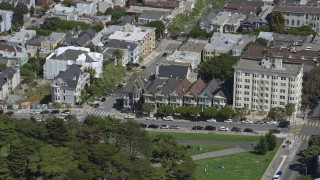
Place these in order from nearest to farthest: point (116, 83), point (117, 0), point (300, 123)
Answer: point (300, 123) → point (116, 83) → point (117, 0)

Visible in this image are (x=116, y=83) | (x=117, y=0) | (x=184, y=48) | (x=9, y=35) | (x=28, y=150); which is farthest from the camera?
(x=117, y=0)

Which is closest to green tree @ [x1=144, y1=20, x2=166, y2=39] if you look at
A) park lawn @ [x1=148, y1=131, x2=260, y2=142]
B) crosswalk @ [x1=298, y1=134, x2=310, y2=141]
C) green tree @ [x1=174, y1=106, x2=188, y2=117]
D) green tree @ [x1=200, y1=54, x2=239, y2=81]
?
green tree @ [x1=200, y1=54, x2=239, y2=81]

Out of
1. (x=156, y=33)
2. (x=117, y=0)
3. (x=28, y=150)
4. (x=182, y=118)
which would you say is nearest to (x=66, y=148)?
(x=28, y=150)

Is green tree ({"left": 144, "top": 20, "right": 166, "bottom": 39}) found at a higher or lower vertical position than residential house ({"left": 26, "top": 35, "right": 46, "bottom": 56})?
higher

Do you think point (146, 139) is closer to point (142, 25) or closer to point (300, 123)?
point (300, 123)

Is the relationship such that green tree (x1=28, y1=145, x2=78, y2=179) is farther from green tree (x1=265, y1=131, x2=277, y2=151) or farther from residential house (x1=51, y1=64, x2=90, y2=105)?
residential house (x1=51, y1=64, x2=90, y2=105)

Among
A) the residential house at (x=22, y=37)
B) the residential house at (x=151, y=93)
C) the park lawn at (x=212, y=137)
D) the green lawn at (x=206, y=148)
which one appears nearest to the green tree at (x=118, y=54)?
the residential house at (x=151, y=93)

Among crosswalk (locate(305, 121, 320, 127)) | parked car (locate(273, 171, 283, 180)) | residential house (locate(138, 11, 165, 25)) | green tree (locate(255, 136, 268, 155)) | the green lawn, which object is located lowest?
parked car (locate(273, 171, 283, 180))
